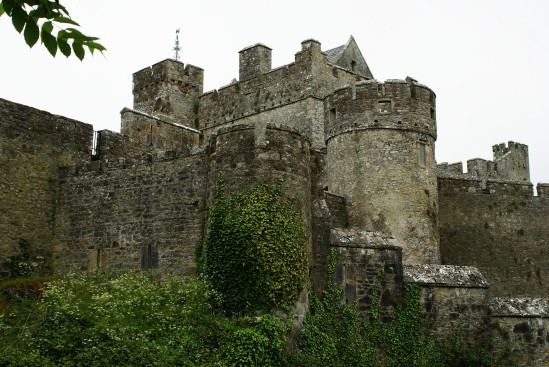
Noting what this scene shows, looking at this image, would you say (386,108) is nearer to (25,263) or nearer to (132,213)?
(132,213)

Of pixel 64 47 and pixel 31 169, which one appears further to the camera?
pixel 31 169

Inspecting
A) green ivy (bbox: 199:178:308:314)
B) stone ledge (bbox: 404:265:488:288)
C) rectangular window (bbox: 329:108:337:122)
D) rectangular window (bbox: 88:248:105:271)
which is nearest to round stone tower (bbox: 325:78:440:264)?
rectangular window (bbox: 329:108:337:122)

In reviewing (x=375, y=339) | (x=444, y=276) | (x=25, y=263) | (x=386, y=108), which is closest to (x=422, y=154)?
(x=386, y=108)

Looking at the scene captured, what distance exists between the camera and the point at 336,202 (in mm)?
21844

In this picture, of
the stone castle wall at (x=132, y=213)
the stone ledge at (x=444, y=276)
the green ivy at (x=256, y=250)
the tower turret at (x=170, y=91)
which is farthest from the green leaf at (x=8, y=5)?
the tower turret at (x=170, y=91)

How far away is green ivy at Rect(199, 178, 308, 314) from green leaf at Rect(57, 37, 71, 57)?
10.7 metres

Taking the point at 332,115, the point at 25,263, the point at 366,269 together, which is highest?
the point at 332,115

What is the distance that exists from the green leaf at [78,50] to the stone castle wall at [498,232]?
2064cm

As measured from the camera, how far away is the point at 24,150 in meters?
21.7

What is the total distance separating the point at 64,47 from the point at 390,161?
16.6 m

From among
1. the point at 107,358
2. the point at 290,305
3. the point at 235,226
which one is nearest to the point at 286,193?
the point at 235,226

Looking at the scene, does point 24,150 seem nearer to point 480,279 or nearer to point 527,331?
point 480,279

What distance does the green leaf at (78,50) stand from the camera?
247 inches

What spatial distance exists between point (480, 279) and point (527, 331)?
5.41 ft
